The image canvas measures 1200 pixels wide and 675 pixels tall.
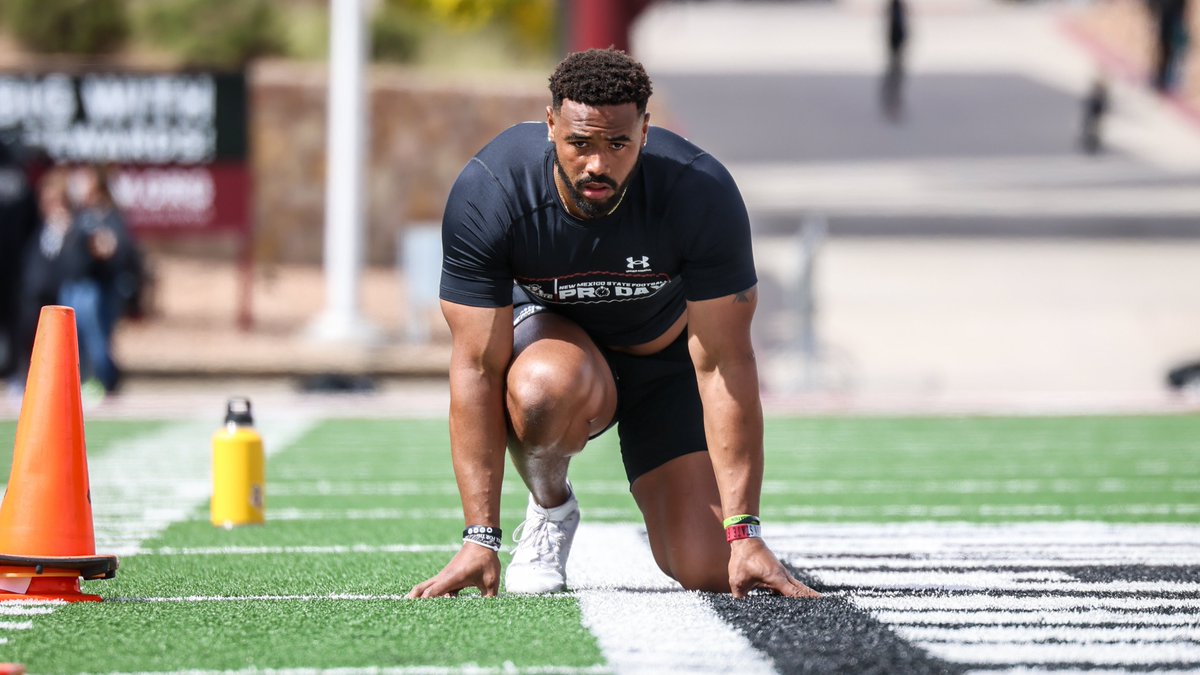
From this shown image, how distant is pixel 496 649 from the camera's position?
413 cm

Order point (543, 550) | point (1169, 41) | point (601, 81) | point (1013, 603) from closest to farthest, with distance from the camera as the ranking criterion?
point (601, 81), point (1013, 603), point (543, 550), point (1169, 41)

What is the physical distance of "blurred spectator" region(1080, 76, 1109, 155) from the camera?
2739 cm

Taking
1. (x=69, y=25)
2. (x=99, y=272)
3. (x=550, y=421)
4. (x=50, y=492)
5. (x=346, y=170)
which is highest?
(x=69, y=25)

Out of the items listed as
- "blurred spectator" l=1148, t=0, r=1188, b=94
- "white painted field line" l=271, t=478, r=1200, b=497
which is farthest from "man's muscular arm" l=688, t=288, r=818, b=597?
"blurred spectator" l=1148, t=0, r=1188, b=94

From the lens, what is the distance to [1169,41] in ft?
98.7

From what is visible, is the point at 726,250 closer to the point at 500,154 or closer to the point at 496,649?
the point at 500,154

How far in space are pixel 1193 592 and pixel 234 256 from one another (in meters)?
17.1

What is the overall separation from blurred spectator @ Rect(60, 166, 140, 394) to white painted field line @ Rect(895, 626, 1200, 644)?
10418 mm

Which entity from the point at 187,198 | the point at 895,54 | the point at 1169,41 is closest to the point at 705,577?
the point at 187,198

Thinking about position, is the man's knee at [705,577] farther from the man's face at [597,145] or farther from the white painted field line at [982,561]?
the man's face at [597,145]

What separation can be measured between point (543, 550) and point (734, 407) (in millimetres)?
737

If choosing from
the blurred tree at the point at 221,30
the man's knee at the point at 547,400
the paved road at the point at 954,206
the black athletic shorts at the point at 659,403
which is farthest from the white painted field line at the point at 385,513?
the blurred tree at the point at 221,30

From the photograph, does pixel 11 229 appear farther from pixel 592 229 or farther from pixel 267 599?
pixel 592 229

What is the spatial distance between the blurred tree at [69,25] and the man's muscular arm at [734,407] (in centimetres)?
1922
